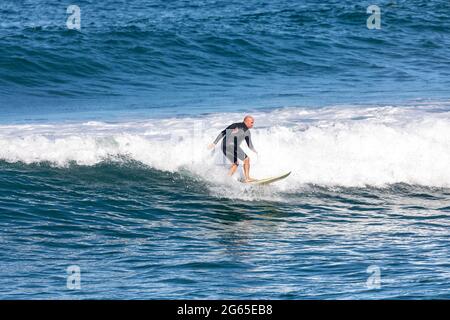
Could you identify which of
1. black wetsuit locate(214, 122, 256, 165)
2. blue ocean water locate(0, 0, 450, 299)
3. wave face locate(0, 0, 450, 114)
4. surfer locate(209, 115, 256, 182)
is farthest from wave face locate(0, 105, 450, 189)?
wave face locate(0, 0, 450, 114)

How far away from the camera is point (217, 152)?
1753 centimetres

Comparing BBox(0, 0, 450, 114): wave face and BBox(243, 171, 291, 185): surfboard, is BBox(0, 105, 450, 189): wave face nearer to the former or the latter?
BBox(243, 171, 291, 185): surfboard

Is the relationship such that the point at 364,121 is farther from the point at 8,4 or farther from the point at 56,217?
the point at 8,4

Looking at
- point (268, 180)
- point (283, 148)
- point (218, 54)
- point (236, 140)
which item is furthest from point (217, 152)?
point (218, 54)

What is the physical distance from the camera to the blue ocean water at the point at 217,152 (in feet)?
36.6

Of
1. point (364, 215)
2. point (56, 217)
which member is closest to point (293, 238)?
point (364, 215)

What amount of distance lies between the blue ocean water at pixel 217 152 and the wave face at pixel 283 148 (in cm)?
4

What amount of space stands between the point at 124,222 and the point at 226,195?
2.46 m

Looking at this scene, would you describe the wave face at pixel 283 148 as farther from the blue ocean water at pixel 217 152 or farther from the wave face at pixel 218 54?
A: the wave face at pixel 218 54

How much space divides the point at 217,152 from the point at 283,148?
150 centimetres

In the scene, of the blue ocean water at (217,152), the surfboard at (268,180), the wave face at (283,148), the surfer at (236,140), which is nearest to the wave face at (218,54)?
the blue ocean water at (217,152)

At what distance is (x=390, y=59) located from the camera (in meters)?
29.0

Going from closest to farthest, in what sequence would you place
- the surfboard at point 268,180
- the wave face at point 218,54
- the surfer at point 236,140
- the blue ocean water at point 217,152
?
1. the blue ocean water at point 217,152
2. the surfer at point 236,140
3. the surfboard at point 268,180
4. the wave face at point 218,54

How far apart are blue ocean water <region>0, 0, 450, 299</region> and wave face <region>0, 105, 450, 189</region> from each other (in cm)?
4
